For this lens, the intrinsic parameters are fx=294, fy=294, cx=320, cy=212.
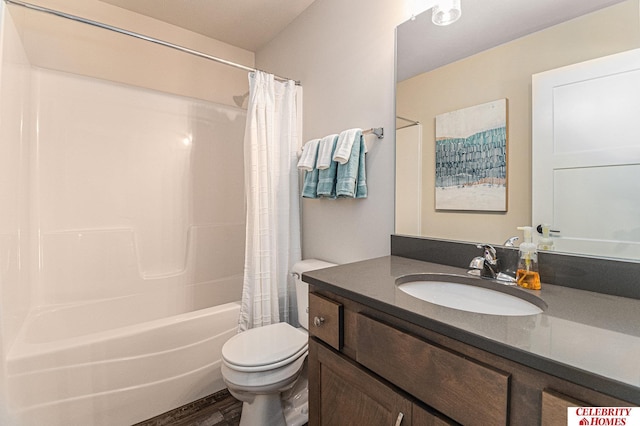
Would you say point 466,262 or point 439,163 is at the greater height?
point 439,163

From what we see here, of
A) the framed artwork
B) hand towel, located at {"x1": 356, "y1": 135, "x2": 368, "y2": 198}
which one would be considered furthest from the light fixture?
hand towel, located at {"x1": 356, "y1": 135, "x2": 368, "y2": 198}

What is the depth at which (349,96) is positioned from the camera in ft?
5.56

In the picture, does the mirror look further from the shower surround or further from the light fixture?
the shower surround

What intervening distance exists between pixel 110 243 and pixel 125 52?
1365 millimetres

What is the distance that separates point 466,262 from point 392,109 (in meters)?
0.80

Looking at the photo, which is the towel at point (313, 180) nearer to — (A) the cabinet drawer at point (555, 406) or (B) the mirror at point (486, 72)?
(B) the mirror at point (486, 72)

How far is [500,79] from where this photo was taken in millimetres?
1101

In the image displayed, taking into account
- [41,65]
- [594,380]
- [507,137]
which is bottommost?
[594,380]

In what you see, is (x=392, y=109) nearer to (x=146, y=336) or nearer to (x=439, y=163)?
(x=439, y=163)

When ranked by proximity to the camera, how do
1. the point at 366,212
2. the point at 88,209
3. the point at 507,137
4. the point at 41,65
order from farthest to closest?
the point at 88,209 < the point at 41,65 < the point at 366,212 < the point at 507,137

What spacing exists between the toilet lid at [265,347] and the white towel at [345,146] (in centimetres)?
92

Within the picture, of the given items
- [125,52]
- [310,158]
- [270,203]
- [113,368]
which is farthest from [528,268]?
[125,52]

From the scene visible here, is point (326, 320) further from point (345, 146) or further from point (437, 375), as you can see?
point (345, 146)

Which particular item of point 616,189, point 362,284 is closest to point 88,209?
point 362,284
